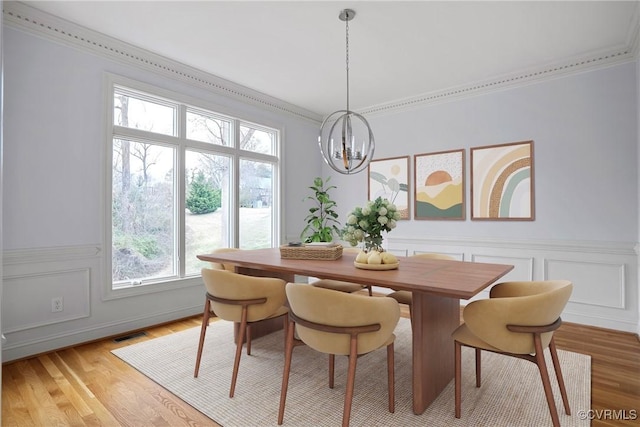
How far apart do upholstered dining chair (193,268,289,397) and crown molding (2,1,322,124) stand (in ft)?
7.60

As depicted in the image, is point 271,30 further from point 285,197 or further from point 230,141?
point 285,197

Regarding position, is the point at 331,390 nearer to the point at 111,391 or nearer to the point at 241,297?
the point at 241,297

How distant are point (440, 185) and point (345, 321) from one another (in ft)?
10.4

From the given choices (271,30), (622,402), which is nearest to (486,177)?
(622,402)

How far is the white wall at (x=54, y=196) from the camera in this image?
2.82m

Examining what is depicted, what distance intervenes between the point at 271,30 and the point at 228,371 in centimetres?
271

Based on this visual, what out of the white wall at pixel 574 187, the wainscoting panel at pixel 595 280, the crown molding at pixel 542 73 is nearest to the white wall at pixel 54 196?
the crown molding at pixel 542 73

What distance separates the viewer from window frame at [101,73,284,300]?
131 inches

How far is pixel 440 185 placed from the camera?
4.57m

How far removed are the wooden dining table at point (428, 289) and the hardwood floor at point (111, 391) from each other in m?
0.77

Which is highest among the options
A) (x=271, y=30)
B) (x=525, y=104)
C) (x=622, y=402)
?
(x=271, y=30)

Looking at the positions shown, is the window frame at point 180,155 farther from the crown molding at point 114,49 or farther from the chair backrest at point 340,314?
the chair backrest at point 340,314

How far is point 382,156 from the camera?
510 centimetres

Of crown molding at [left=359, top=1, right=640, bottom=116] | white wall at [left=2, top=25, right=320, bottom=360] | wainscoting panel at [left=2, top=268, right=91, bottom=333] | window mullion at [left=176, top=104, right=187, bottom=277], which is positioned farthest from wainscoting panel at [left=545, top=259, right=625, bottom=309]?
wainscoting panel at [left=2, top=268, right=91, bottom=333]
